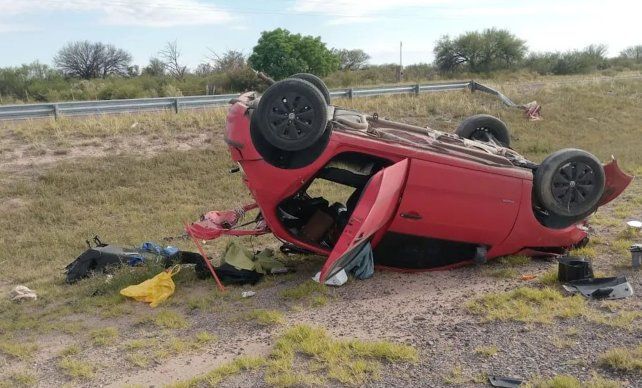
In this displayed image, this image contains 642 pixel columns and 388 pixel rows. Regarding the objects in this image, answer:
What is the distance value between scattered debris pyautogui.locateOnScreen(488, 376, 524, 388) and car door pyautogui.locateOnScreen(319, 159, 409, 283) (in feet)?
5.60

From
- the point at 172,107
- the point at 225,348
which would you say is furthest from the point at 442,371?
the point at 172,107

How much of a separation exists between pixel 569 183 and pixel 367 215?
7.08 ft

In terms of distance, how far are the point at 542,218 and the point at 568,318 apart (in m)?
1.73

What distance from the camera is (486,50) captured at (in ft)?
163

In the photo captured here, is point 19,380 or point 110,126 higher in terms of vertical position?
point 110,126

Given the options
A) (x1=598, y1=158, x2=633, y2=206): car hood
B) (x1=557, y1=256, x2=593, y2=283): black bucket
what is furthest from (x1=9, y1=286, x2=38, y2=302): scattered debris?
(x1=598, y1=158, x2=633, y2=206): car hood

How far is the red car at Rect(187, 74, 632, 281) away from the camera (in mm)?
5133

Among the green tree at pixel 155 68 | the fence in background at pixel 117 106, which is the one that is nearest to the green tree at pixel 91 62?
the green tree at pixel 155 68

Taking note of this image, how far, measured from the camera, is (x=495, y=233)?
5.60m

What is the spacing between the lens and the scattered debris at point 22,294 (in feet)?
19.6

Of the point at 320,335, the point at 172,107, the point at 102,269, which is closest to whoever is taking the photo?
the point at 320,335

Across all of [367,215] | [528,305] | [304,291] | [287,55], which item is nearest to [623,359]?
[528,305]

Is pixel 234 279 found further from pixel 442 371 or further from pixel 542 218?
pixel 542 218

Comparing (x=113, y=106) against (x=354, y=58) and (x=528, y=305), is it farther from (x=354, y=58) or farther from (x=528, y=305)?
(x=354, y=58)
